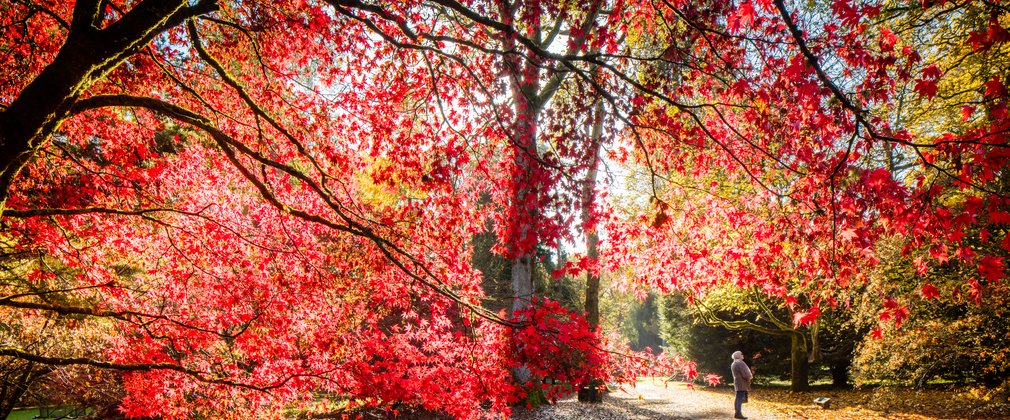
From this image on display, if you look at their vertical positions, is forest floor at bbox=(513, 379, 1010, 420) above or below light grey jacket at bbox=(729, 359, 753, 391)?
below

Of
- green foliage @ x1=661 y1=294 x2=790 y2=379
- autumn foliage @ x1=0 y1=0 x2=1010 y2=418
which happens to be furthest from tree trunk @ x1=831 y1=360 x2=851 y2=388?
autumn foliage @ x1=0 y1=0 x2=1010 y2=418

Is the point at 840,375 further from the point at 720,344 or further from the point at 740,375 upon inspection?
the point at 740,375

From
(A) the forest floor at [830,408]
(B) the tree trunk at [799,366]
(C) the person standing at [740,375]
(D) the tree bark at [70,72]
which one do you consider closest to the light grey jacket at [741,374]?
(C) the person standing at [740,375]

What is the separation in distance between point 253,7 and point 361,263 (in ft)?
10.6

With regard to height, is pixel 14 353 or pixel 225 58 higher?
pixel 225 58

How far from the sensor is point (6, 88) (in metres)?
4.16

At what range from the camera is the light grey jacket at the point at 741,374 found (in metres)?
10.1

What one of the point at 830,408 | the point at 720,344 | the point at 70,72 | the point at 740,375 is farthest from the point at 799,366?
Answer: the point at 70,72

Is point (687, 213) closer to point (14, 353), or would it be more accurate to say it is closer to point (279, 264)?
point (279, 264)

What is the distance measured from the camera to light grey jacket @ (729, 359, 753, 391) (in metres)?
10.1

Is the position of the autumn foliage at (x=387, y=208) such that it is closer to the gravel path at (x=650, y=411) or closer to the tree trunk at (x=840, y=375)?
the gravel path at (x=650, y=411)

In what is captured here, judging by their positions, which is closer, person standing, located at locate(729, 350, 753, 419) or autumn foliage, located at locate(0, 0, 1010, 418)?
autumn foliage, located at locate(0, 0, 1010, 418)

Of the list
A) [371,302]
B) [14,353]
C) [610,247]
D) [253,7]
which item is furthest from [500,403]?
[253,7]

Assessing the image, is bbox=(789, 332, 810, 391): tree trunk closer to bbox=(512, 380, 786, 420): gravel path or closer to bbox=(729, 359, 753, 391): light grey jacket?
bbox=(512, 380, 786, 420): gravel path
